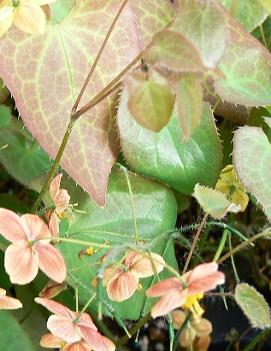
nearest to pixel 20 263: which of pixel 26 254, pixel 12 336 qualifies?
pixel 26 254

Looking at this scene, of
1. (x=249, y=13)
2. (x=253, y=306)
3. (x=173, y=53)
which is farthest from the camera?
(x=249, y=13)

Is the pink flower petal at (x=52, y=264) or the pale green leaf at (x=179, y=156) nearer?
the pink flower petal at (x=52, y=264)

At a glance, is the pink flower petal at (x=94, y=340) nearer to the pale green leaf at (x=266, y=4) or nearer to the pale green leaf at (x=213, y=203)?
the pale green leaf at (x=213, y=203)

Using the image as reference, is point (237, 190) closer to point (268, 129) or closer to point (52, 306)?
point (268, 129)

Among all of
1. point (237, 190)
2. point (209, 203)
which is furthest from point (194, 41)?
point (237, 190)

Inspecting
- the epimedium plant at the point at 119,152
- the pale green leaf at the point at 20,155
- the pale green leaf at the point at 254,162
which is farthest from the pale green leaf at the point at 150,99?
the pale green leaf at the point at 20,155

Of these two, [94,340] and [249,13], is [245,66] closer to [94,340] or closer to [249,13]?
[249,13]

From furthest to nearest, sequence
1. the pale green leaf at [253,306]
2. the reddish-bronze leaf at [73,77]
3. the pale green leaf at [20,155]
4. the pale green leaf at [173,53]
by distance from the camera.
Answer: the pale green leaf at [20,155] → the reddish-bronze leaf at [73,77] → the pale green leaf at [253,306] → the pale green leaf at [173,53]
